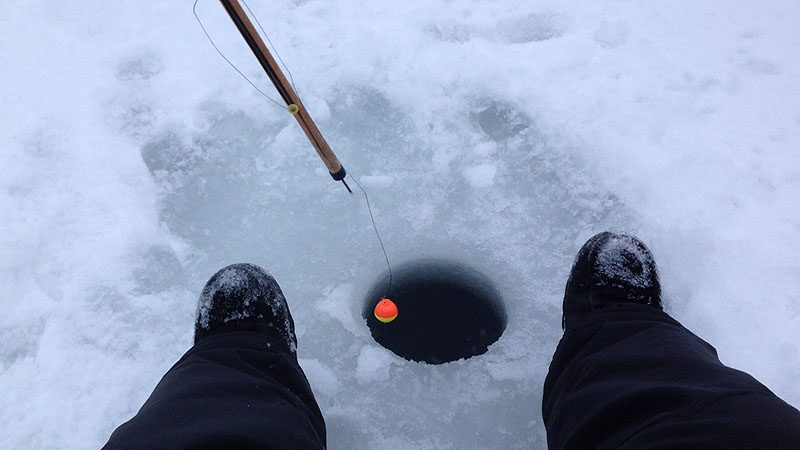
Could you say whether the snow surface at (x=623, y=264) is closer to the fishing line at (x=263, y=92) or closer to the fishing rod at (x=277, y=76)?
the fishing line at (x=263, y=92)

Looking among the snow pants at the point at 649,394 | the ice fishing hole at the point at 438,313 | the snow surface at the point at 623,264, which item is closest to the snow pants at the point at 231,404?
the ice fishing hole at the point at 438,313

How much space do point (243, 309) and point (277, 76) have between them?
0.66 metres

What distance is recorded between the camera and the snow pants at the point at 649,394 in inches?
35.7

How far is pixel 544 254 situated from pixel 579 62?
2.91ft

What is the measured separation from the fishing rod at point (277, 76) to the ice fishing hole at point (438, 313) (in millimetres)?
473

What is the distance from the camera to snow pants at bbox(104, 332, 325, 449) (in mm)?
1022

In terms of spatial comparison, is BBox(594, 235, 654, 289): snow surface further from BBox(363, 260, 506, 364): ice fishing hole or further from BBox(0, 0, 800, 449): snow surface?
BBox(363, 260, 506, 364): ice fishing hole

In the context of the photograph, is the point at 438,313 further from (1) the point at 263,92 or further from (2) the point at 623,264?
(1) the point at 263,92

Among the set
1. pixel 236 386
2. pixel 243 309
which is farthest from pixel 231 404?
pixel 243 309

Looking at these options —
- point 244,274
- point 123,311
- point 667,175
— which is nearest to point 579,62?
point 667,175

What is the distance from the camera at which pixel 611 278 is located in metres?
1.56

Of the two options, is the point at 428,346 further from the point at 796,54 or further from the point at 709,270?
the point at 796,54

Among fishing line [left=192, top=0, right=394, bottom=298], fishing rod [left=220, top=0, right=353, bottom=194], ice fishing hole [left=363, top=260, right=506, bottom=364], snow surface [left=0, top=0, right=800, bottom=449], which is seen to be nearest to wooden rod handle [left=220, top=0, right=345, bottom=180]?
fishing rod [left=220, top=0, right=353, bottom=194]

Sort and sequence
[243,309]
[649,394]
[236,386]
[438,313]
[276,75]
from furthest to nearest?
1. [438,313]
2. [243,309]
3. [276,75]
4. [236,386]
5. [649,394]
